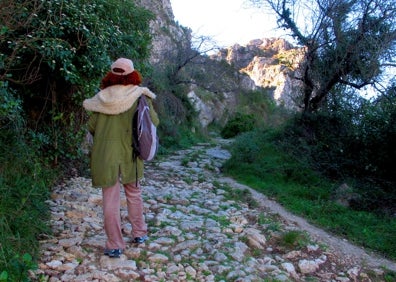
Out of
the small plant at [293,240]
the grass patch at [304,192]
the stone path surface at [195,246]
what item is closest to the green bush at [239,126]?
the grass patch at [304,192]

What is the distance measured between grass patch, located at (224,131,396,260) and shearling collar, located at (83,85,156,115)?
4.01 metres

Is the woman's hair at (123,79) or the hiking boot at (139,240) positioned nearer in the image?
the woman's hair at (123,79)

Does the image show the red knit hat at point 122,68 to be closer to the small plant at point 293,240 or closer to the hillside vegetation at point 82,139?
A: the hillside vegetation at point 82,139

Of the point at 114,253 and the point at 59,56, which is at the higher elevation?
the point at 59,56

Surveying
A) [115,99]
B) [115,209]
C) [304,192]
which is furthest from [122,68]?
[304,192]

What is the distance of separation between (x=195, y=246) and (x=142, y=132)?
63.7 inches

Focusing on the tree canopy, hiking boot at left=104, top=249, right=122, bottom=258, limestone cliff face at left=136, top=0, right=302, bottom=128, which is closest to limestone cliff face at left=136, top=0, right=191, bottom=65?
limestone cliff face at left=136, top=0, right=302, bottom=128

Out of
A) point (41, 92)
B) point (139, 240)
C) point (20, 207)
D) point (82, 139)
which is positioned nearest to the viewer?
point (20, 207)

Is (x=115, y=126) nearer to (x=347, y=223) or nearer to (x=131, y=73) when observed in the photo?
(x=131, y=73)

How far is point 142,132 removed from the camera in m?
4.12

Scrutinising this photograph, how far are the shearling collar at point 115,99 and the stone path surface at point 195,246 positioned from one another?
4.96ft

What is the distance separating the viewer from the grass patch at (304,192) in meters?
6.26

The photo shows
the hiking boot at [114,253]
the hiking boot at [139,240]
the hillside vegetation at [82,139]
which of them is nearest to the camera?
the hiking boot at [114,253]

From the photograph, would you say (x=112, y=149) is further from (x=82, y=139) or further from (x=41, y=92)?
(x=82, y=139)
